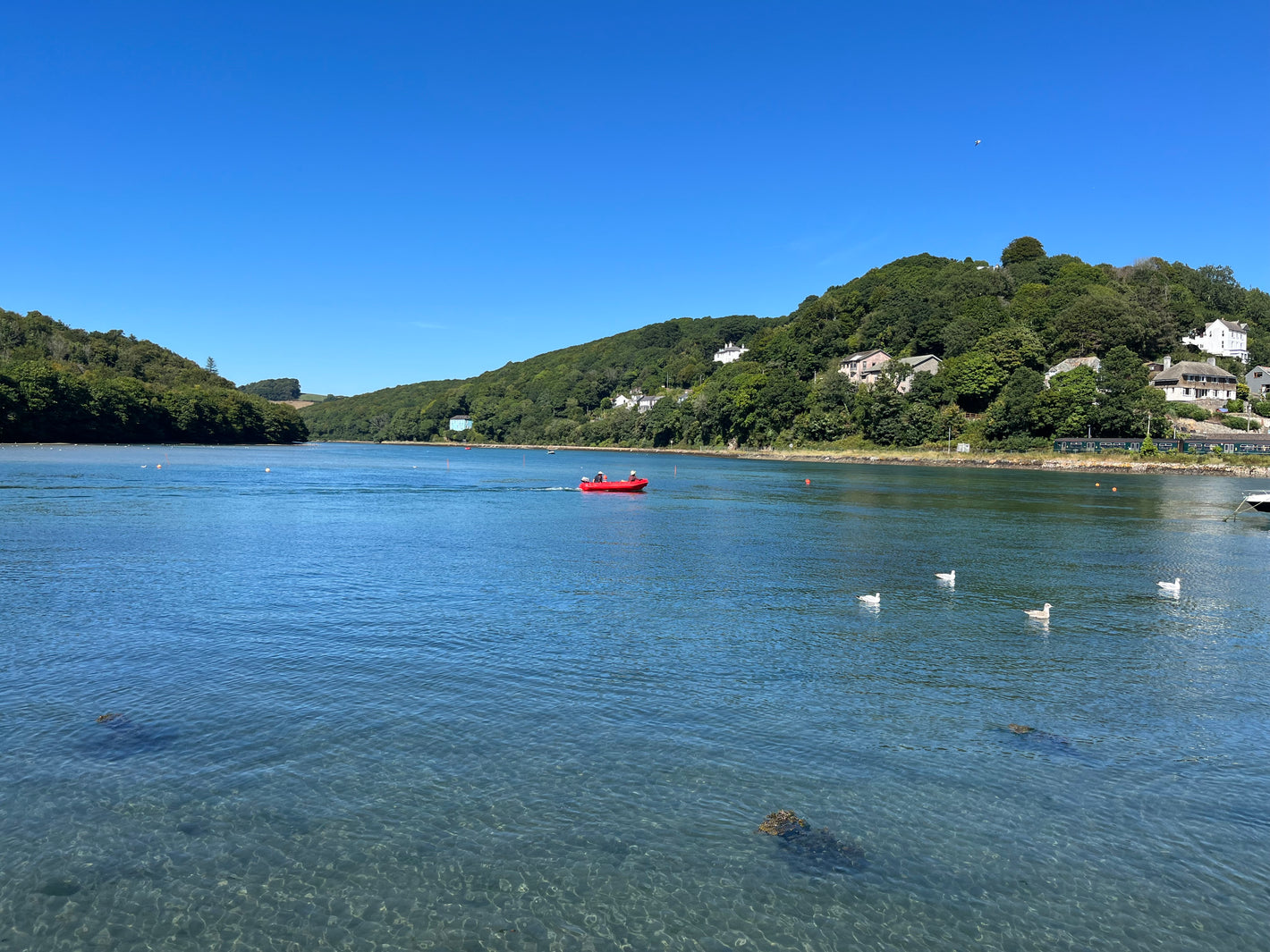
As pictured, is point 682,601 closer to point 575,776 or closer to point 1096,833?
point 575,776

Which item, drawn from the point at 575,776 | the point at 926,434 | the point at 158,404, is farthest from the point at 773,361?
the point at 575,776

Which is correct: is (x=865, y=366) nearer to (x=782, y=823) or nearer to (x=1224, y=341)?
(x=1224, y=341)

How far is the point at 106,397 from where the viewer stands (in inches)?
5507

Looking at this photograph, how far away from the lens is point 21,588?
20.0 metres

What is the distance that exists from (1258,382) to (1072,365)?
110 feet

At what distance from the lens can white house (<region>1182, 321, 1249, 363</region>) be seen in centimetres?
14200

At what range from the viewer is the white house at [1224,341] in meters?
142

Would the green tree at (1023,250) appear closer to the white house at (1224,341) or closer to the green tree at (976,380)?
the white house at (1224,341)

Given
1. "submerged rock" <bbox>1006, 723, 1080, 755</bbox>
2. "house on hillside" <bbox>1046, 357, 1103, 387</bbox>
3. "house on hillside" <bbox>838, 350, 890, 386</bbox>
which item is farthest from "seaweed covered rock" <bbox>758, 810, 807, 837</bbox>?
"house on hillside" <bbox>838, 350, 890, 386</bbox>

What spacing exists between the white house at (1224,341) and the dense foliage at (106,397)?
629ft

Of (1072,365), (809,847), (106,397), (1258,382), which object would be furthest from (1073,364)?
(106,397)

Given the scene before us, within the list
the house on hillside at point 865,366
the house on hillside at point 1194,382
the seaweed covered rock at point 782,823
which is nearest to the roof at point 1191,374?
the house on hillside at point 1194,382

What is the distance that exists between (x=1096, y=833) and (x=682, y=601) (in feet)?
41.4

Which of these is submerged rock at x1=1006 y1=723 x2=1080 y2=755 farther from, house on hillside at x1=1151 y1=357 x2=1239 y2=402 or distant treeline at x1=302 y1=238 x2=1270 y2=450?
house on hillside at x1=1151 y1=357 x2=1239 y2=402
